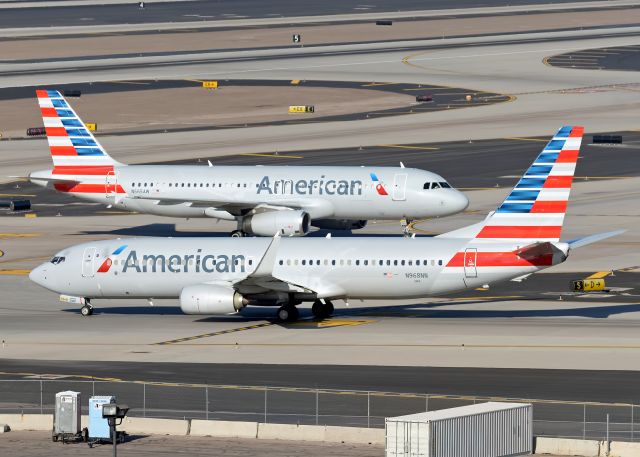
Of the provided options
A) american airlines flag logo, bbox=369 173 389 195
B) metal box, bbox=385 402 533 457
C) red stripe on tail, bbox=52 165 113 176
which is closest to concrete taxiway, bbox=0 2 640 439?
metal box, bbox=385 402 533 457

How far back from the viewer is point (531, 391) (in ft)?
199

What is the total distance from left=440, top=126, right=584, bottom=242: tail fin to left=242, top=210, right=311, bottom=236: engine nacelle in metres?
23.0

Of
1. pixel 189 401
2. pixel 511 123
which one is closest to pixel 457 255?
pixel 189 401

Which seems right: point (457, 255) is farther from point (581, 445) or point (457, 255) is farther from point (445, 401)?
point (581, 445)

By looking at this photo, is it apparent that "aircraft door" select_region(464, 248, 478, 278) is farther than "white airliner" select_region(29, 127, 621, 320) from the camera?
No

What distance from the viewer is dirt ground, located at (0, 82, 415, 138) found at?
167250 millimetres

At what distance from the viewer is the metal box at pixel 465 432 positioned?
45688 millimetres

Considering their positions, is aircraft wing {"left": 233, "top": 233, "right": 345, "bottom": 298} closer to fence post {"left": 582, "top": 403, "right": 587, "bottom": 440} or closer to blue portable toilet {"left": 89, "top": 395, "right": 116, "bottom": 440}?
fence post {"left": 582, "top": 403, "right": 587, "bottom": 440}

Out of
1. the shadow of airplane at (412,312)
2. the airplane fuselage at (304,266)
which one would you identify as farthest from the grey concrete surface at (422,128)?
the airplane fuselage at (304,266)

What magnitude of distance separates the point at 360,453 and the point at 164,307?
120 feet

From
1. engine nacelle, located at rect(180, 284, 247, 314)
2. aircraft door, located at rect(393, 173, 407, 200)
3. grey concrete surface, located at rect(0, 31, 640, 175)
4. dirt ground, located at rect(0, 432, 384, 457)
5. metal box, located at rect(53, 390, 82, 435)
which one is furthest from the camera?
grey concrete surface, located at rect(0, 31, 640, 175)

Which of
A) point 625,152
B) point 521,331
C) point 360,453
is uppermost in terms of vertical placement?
point 625,152

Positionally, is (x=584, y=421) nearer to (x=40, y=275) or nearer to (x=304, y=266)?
(x=304, y=266)

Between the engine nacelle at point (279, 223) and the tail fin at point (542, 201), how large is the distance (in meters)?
23.0
